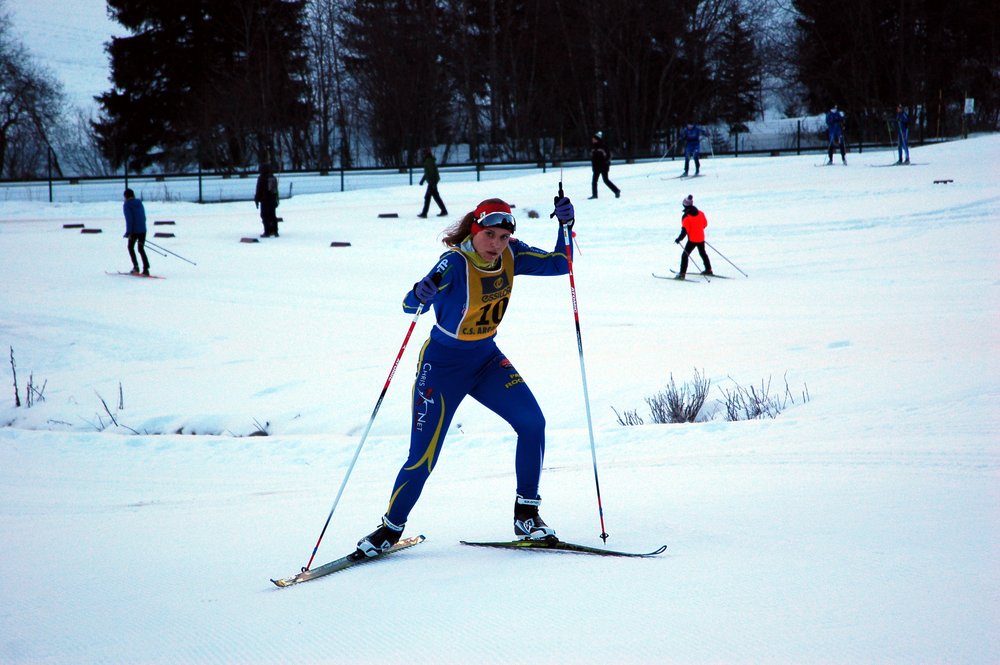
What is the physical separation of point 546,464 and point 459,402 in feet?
8.98

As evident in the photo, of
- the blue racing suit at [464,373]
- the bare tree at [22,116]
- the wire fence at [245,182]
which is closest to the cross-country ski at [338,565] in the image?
the blue racing suit at [464,373]

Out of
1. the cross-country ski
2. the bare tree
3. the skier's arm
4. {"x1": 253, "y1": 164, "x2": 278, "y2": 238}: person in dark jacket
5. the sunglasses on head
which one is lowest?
the cross-country ski

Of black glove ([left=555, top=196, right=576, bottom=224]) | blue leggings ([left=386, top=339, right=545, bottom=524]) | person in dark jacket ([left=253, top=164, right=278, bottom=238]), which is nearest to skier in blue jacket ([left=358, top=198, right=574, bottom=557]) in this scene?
blue leggings ([left=386, top=339, right=545, bottom=524])

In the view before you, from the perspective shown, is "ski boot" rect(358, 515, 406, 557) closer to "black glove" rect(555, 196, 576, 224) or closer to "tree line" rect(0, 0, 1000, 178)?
"black glove" rect(555, 196, 576, 224)

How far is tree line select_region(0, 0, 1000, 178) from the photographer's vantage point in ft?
136

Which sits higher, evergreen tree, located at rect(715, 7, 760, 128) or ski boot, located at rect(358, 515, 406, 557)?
evergreen tree, located at rect(715, 7, 760, 128)

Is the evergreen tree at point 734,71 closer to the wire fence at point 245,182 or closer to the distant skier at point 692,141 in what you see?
the wire fence at point 245,182

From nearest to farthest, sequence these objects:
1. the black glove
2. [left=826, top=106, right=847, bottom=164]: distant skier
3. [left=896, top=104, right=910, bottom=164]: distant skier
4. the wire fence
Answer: the black glove, [left=896, top=104, right=910, bottom=164]: distant skier, [left=826, top=106, right=847, bottom=164]: distant skier, the wire fence

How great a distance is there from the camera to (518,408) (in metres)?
4.53

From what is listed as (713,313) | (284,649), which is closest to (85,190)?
(713,313)

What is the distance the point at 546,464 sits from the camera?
7.14 meters

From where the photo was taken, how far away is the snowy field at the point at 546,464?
349 centimetres

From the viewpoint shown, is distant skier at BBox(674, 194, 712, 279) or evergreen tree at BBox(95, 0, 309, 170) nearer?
distant skier at BBox(674, 194, 712, 279)

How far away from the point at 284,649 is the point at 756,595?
6.15 ft
